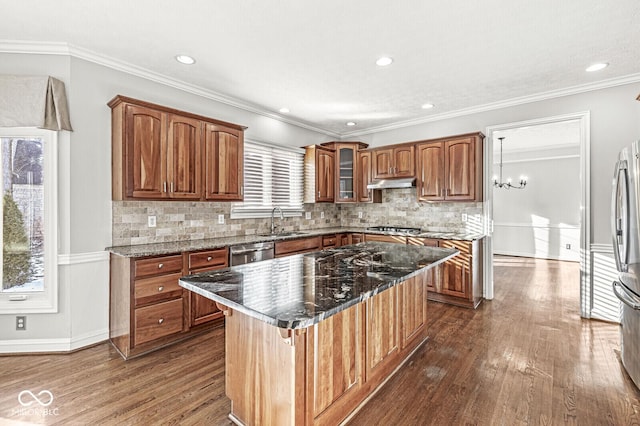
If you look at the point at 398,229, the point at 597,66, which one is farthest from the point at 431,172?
the point at 597,66

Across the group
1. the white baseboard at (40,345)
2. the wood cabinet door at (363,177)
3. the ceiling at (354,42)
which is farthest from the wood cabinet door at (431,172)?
the white baseboard at (40,345)

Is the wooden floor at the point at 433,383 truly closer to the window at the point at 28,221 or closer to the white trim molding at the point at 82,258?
the window at the point at 28,221

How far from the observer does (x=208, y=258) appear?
10.6 ft

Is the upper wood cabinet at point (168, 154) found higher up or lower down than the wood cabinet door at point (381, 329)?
higher up

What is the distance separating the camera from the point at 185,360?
2.67 meters

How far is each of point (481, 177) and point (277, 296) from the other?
388cm

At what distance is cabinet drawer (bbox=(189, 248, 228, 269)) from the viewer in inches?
122

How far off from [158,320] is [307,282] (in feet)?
6.15

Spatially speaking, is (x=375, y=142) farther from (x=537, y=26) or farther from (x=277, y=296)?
(x=277, y=296)

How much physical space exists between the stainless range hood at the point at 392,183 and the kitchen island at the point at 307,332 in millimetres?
2534

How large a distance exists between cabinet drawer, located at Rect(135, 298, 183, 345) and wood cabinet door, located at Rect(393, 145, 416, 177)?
12.0 ft

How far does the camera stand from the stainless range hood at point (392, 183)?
4.77 m

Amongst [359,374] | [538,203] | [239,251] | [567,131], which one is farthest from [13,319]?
[538,203]

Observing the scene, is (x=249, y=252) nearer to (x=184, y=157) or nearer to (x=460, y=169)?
(x=184, y=157)
